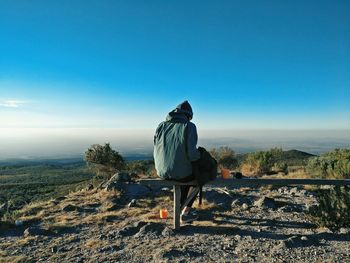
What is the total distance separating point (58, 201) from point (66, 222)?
2.98m

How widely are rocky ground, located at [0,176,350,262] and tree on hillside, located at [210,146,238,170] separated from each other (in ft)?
31.7

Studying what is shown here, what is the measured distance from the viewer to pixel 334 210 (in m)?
6.01

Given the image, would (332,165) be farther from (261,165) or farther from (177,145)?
(177,145)

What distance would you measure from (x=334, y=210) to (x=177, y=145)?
116 inches

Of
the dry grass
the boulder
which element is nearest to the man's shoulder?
A: the boulder

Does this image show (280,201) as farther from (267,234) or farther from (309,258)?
(309,258)

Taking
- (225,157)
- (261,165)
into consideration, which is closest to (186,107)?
(261,165)

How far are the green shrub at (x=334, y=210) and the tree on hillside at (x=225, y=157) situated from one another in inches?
498

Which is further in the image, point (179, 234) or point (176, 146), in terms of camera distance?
point (179, 234)

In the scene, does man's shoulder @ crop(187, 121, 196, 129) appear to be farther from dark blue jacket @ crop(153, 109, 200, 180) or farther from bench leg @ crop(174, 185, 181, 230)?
bench leg @ crop(174, 185, 181, 230)

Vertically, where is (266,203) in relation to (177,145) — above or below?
below

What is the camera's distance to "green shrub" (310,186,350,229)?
590 cm

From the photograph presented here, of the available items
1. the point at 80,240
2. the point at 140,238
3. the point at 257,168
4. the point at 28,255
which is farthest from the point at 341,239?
the point at 257,168

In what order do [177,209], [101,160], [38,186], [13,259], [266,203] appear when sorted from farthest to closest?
[38,186], [101,160], [266,203], [177,209], [13,259]
